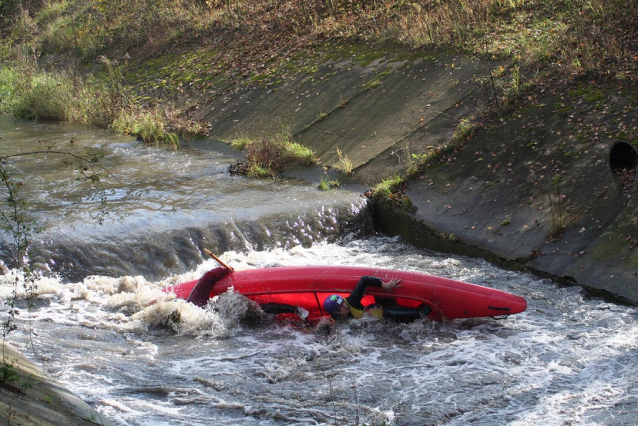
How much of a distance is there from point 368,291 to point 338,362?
3.60 feet

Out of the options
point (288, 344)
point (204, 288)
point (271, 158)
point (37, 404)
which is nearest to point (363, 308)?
point (288, 344)

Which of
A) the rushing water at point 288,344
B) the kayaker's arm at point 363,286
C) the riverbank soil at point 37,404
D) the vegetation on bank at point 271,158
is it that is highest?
the riverbank soil at point 37,404

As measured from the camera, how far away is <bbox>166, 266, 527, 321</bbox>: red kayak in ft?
23.4

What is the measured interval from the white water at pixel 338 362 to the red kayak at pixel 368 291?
0.68 ft

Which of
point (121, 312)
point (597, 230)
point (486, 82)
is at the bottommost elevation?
point (121, 312)

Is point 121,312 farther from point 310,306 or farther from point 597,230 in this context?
point 597,230

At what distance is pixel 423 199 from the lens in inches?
419

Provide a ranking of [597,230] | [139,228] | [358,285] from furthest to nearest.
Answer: [139,228], [597,230], [358,285]

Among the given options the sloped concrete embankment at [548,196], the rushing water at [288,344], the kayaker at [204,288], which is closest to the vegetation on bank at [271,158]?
the rushing water at [288,344]

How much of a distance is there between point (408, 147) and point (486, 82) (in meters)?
1.85

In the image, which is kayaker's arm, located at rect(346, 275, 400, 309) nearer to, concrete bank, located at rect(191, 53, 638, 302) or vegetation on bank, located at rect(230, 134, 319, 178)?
concrete bank, located at rect(191, 53, 638, 302)

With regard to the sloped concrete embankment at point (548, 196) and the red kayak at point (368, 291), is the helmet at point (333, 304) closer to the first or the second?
the red kayak at point (368, 291)

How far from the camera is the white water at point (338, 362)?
5.33 meters

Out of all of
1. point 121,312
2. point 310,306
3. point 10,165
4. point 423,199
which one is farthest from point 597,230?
point 10,165
